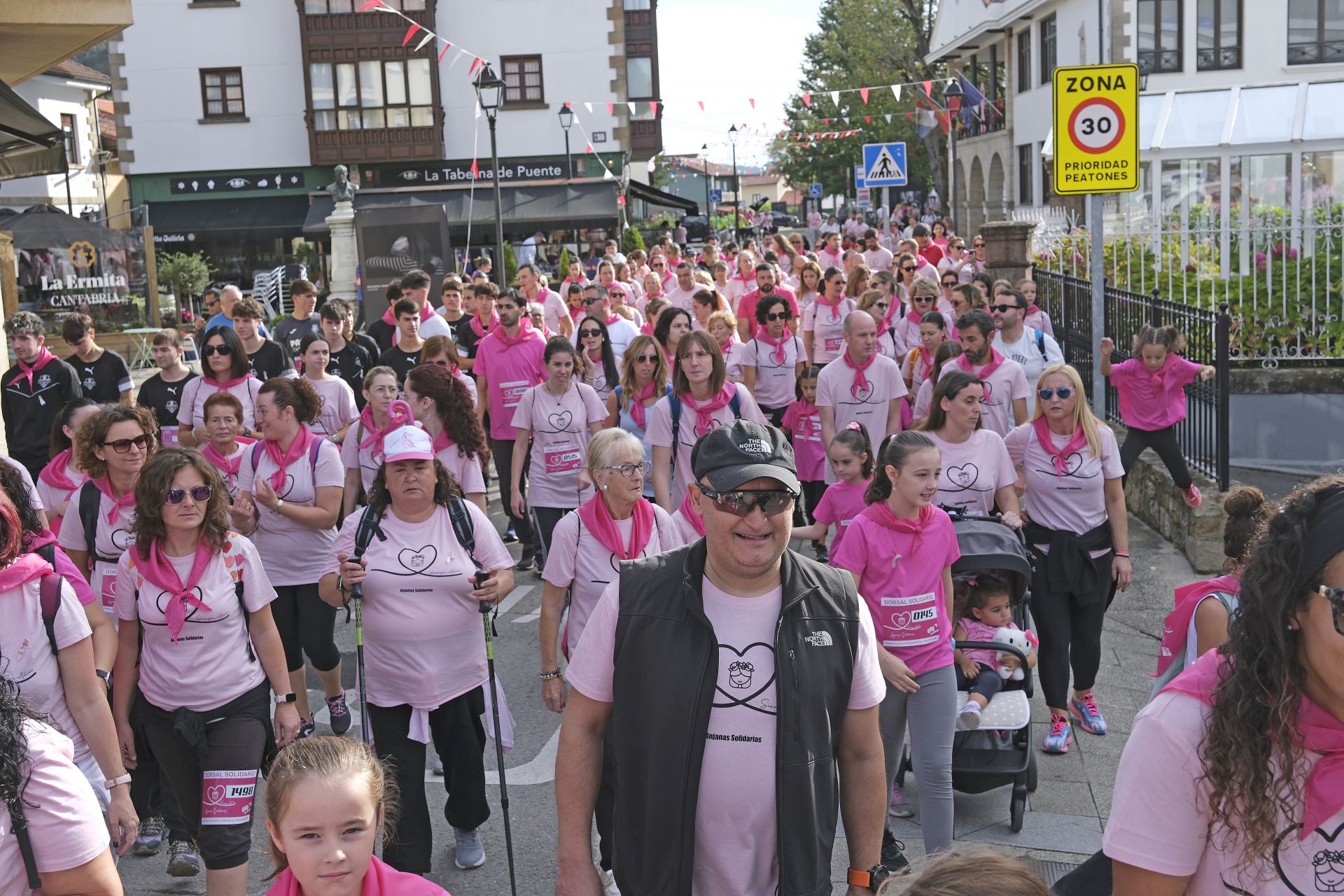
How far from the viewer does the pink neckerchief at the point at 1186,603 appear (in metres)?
4.30

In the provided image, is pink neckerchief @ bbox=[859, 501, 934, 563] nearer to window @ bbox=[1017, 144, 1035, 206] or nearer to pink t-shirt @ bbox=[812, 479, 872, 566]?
pink t-shirt @ bbox=[812, 479, 872, 566]

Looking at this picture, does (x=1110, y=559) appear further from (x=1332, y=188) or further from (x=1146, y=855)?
(x=1332, y=188)

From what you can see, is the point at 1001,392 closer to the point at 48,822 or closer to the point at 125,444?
the point at 125,444

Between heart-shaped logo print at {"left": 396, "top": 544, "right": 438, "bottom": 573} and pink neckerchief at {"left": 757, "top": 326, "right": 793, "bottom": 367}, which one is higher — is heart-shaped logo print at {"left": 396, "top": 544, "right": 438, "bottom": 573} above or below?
below

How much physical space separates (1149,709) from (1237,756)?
0.20 metres

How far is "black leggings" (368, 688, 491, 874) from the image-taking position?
541 centimetres

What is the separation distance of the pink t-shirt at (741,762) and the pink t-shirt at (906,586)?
211 centimetres

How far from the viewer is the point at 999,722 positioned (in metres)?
5.97

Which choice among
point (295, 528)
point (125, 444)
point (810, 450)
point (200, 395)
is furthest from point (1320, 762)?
point (810, 450)

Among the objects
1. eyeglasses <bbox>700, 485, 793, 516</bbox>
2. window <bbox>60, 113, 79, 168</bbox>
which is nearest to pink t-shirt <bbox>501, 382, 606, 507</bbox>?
eyeglasses <bbox>700, 485, 793, 516</bbox>

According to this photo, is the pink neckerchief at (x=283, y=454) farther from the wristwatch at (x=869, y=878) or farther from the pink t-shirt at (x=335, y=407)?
the wristwatch at (x=869, y=878)

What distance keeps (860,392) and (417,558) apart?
4612 mm

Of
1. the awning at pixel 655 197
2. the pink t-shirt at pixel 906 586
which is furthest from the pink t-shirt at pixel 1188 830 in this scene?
the awning at pixel 655 197

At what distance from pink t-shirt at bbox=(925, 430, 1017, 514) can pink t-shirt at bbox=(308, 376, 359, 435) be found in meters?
4.23
